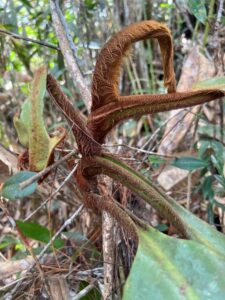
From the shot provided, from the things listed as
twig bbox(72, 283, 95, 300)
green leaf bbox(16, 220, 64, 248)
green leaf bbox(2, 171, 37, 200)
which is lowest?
twig bbox(72, 283, 95, 300)

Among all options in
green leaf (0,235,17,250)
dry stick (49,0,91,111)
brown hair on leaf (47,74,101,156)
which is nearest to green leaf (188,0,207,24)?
dry stick (49,0,91,111)

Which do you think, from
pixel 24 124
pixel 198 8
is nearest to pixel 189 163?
pixel 198 8

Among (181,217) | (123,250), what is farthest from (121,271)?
(181,217)

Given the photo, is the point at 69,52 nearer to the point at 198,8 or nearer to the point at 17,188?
the point at 198,8

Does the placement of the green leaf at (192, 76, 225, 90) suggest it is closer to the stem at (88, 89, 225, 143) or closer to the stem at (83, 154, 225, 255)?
the stem at (88, 89, 225, 143)

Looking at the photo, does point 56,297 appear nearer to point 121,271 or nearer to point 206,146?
point 121,271
